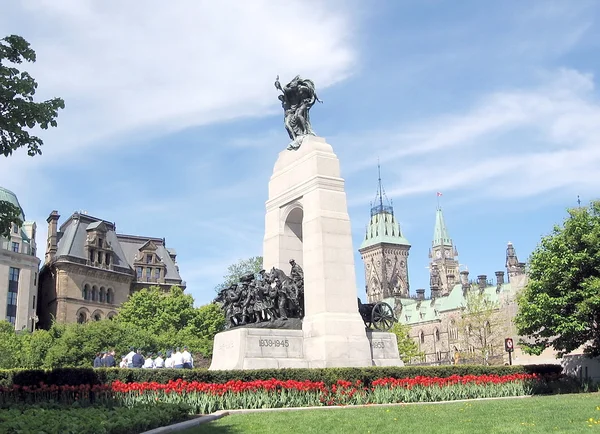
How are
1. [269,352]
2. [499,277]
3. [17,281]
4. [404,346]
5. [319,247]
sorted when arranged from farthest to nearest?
[499,277], [404,346], [17,281], [319,247], [269,352]

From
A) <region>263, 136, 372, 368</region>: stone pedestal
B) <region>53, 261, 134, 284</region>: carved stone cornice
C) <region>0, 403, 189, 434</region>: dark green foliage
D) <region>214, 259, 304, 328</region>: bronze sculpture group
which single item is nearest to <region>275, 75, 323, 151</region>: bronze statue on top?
<region>263, 136, 372, 368</region>: stone pedestal

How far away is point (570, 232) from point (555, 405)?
1415 cm

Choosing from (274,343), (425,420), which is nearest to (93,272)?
(274,343)

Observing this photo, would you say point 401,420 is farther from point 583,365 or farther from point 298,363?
point 583,365

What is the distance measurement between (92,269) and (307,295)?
176ft

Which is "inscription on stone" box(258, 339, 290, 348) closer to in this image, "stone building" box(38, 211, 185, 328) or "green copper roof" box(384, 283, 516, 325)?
"stone building" box(38, 211, 185, 328)

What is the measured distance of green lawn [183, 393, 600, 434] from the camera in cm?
1295

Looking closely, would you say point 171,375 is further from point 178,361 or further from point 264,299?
point 178,361

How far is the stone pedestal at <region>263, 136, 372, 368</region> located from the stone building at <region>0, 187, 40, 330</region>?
47.7 metres

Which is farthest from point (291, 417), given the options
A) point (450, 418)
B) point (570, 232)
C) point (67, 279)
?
point (67, 279)

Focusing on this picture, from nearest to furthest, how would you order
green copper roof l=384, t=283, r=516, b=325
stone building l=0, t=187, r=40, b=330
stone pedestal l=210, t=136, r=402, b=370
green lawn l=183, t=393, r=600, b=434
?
1. green lawn l=183, t=393, r=600, b=434
2. stone pedestal l=210, t=136, r=402, b=370
3. stone building l=0, t=187, r=40, b=330
4. green copper roof l=384, t=283, r=516, b=325

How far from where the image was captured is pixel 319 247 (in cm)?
2506

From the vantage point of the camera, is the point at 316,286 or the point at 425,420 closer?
the point at 425,420

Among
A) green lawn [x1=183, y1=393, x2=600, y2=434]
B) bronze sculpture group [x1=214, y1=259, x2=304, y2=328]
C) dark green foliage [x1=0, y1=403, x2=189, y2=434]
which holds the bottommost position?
green lawn [x1=183, y1=393, x2=600, y2=434]
